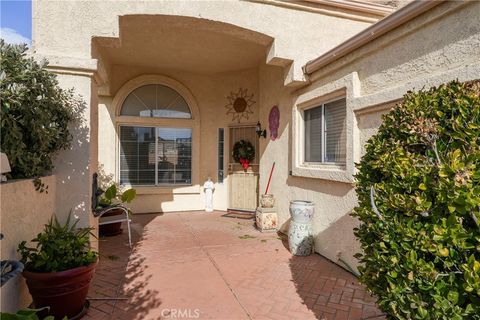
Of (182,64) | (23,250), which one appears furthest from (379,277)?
(182,64)

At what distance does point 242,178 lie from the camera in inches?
341

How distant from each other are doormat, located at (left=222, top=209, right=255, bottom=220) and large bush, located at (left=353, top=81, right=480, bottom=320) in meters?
5.92

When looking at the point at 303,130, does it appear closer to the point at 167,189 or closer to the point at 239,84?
the point at 239,84

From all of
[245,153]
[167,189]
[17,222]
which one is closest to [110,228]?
[167,189]

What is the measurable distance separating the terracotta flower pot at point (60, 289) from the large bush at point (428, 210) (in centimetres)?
289

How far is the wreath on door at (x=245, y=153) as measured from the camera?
335 inches

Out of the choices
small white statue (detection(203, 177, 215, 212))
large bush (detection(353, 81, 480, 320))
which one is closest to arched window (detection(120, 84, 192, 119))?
small white statue (detection(203, 177, 215, 212))

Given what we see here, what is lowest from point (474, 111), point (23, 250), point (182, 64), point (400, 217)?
point (23, 250)

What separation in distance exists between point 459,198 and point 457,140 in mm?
442

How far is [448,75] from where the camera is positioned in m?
2.79

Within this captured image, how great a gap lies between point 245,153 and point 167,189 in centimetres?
276

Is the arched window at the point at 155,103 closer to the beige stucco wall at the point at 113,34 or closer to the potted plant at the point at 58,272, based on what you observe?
the beige stucco wall at the point at 113,34

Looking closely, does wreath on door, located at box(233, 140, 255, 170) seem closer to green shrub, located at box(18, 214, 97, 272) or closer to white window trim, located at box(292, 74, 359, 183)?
white window trim, located at box(292, 74, 359, 183)

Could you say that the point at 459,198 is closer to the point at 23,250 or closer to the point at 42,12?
the point at 23,250
